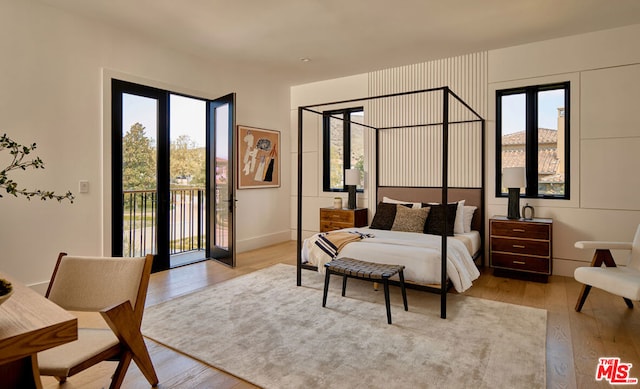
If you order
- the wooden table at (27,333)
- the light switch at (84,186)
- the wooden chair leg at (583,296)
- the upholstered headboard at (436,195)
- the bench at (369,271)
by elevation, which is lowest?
the wooden chair leg at (583,296)

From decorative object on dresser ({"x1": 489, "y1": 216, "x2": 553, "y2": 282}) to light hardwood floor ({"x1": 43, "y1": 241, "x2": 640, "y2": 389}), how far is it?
0.53 feet

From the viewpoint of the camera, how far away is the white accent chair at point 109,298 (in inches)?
67.4

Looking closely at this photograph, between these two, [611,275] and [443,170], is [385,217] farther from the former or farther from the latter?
[611,275]

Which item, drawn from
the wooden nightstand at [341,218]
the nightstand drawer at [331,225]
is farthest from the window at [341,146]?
the nightstand drawer at [331,225]

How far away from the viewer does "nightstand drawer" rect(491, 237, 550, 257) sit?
4113 mm

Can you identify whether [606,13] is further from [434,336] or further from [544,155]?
[434,336]

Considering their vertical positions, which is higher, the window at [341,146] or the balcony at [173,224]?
the window at [341,146]

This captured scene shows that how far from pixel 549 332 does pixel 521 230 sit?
5.47ft

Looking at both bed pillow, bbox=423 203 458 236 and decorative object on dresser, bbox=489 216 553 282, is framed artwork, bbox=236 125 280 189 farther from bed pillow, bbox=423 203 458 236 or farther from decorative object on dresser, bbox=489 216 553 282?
decorative object on dresser, bbox=489 216 553 282

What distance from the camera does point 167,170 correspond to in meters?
4.69

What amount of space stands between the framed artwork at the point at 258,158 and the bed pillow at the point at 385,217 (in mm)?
2220

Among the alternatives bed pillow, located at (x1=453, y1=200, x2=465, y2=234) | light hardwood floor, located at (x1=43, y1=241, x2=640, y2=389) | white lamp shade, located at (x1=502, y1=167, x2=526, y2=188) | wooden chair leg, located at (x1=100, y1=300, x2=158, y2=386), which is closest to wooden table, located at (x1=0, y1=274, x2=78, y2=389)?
wooden chair leg, located at (x1=100, y1=300, x2=158, y2=386)

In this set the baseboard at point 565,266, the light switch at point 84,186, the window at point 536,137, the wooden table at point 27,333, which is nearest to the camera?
the wooden table at point 27,333

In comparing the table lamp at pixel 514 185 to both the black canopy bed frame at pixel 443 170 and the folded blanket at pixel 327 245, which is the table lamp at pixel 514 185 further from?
the folded blanket at pixel 327 245
